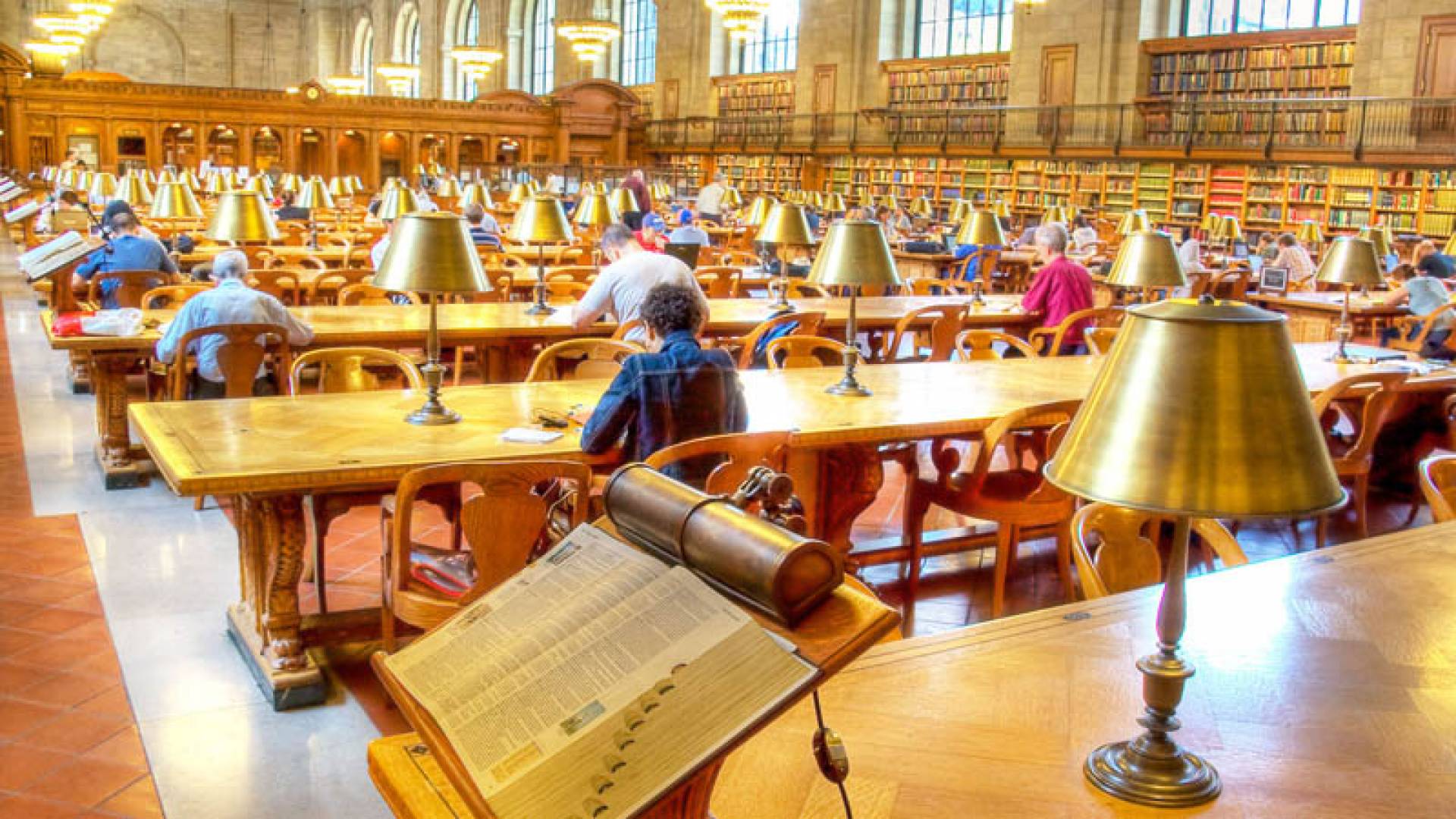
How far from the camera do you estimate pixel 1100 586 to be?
2162mm

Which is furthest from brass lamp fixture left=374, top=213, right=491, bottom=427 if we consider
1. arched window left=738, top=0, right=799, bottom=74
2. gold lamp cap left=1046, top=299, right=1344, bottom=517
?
arched window left=738, top=0, right=799, bottom=74

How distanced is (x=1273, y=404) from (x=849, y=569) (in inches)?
115

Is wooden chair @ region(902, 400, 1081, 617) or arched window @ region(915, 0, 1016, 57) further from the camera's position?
arched window @ region(915, 0, 1016, 57)

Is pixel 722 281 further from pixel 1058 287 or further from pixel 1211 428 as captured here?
pixel 1211 428

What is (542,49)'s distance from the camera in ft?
96.1

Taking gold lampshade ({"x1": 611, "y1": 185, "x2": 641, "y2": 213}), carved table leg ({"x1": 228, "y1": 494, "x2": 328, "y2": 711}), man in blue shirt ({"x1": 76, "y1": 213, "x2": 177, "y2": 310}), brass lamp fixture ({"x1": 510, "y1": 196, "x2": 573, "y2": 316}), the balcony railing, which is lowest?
carved table leg ({"x1": 228, "y1": 494, "x2": 328, "y2": 711})

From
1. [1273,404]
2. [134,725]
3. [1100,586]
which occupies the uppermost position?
[1273,404]

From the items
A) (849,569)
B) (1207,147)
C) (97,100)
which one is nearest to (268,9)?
(97,100)

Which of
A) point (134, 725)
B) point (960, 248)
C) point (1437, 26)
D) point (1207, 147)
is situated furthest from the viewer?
point (1207, 147)

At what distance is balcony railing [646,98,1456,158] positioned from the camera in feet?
44.8

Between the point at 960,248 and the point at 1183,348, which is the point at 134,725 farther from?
the point at 960,248

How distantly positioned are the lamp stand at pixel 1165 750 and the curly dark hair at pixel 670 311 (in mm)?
1954

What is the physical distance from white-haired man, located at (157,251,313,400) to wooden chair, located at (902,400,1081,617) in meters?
2.27

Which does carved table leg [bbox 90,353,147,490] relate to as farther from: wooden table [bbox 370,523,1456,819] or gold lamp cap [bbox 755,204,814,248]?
wooden table [bbox 370,523,1456,819]
